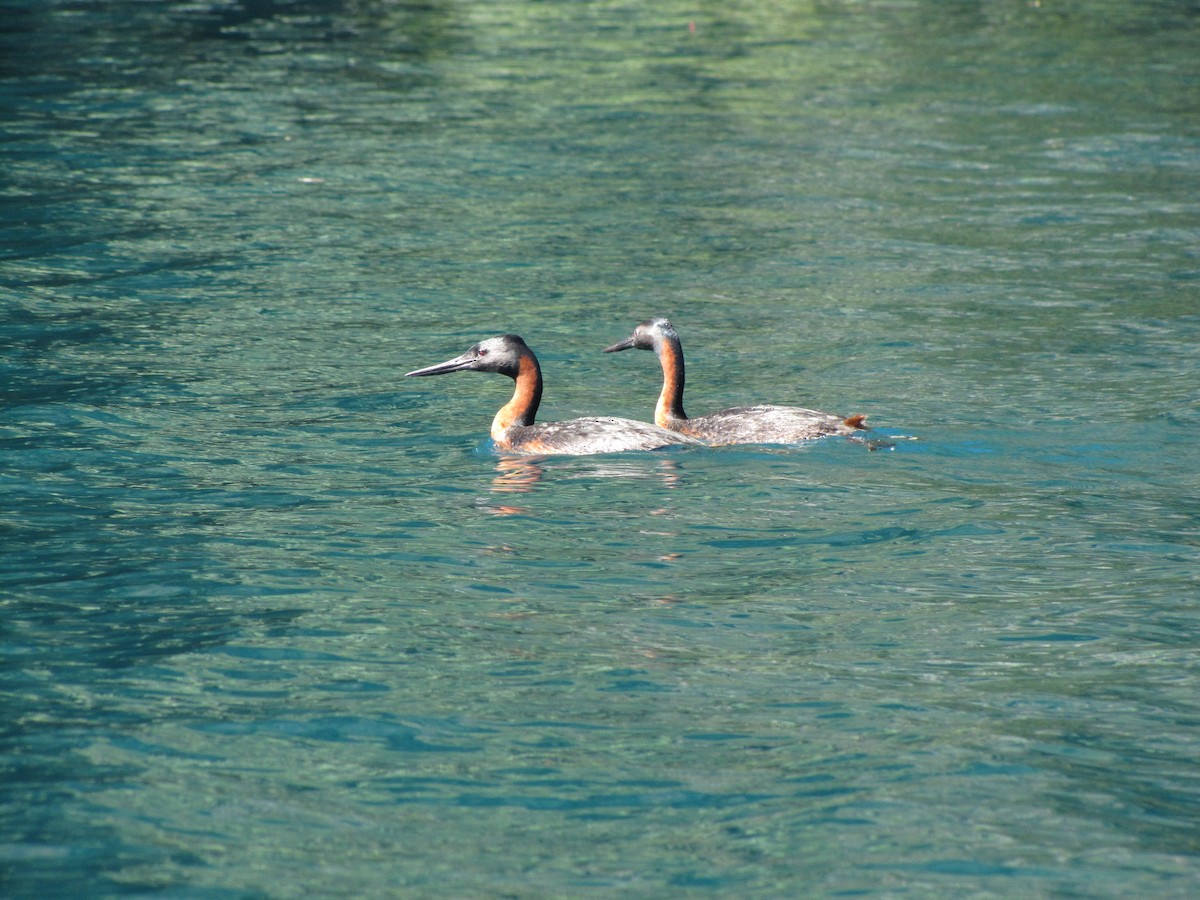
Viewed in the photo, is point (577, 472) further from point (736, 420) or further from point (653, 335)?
point (653, 335)

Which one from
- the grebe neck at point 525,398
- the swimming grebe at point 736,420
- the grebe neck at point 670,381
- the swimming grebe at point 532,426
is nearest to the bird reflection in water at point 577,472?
the swimming grebe at point 532,426

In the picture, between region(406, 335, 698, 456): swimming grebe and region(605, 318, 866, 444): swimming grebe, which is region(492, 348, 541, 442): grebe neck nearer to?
region(406, 335, 698, 456): swimming grebe

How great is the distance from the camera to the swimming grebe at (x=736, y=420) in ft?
36.6

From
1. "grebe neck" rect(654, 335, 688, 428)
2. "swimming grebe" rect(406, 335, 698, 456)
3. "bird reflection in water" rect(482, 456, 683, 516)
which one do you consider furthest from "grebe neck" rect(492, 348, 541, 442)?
"grebe neck" rect(654, 335, 688, 428)

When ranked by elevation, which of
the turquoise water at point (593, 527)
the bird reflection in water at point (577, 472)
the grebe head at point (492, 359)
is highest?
the grebe head at point (492, 359)

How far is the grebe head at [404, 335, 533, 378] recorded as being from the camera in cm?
1199

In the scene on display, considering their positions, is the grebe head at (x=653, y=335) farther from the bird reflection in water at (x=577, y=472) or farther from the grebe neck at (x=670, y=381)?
the bird reflection in water at (x=577, y=472)

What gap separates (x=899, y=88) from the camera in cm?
2806

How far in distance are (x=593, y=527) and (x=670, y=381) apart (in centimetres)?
275

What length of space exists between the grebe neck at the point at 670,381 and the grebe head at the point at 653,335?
1 cm

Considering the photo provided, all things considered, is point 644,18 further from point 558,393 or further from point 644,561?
point 644,561

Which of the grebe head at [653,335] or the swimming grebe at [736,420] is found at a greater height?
the grebe head at [653,335]

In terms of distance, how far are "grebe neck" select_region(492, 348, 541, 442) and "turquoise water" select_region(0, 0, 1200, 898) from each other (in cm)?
48

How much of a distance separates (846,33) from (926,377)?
80.6 ft
